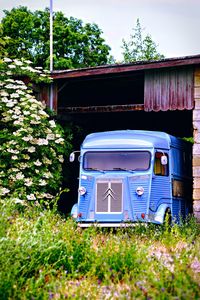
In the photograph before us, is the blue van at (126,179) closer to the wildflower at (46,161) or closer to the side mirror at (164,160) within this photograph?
the side mirror at (164,160)

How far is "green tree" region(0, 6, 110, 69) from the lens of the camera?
1594 inches

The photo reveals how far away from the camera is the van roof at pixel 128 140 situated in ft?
52.6

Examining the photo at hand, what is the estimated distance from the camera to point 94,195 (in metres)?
15.7

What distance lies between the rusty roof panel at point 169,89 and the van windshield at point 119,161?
179 cm

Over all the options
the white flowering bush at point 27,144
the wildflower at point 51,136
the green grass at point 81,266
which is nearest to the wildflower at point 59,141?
the white flowering bush at point 27,144

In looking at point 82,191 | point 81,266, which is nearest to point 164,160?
point 82,191

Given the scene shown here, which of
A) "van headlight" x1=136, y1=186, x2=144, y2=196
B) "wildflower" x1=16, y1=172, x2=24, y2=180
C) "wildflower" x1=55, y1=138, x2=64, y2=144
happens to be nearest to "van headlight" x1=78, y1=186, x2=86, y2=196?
"van headlight" x1=136, y1=186, x2=144, y2=196

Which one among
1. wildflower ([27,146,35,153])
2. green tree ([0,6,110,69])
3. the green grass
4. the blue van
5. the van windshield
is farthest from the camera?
green tree ([0,6,110,69])

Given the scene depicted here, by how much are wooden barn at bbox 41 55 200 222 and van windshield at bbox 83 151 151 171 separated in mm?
1474

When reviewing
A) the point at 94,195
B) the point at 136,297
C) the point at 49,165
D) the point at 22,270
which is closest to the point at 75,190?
the point at 49,165

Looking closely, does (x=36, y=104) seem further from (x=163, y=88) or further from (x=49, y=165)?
Result: (x=163, y=88)

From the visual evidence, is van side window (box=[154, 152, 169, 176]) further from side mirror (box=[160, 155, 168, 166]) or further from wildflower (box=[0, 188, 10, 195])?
wildflower (box=[0, 188, 10, 195])

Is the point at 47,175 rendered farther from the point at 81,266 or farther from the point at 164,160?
the point at 81,266

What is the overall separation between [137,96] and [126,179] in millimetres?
7425
